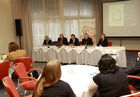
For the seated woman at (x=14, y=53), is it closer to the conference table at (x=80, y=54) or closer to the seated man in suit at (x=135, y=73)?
the conference table at (x=80, y=54)

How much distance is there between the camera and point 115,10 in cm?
782

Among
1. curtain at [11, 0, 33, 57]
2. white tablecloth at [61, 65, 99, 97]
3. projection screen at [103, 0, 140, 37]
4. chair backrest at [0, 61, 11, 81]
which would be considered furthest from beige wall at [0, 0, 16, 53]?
projection screen at [103, 0, 140, 37]

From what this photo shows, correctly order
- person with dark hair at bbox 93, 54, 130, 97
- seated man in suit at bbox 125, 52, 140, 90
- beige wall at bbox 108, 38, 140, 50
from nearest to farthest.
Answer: person with dark hair at bbox 93, 54, 130, 97 → seated man in suit at bbox 125, 52, 140, 90 → beige wall at bbox 108, 38, 140, 50

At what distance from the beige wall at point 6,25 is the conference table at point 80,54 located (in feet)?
4.44

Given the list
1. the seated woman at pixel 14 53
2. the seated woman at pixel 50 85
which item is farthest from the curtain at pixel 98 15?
the seated woman at pixel 50 85

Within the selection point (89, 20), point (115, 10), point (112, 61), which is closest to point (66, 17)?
point (89, 20)

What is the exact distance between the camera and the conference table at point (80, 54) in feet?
16.9

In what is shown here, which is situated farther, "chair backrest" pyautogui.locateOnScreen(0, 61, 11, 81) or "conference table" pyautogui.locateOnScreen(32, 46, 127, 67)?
"conference table" pyautogui.locateOnScreen(32, 46, 127, 67)

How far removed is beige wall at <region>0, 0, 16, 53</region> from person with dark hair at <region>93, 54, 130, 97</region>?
5391 mm

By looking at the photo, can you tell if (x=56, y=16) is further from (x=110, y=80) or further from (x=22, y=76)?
(x=110, y=80)

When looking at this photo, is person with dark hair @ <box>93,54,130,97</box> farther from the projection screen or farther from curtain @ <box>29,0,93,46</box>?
the projection screen

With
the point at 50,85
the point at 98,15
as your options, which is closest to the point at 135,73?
the point at 50,85

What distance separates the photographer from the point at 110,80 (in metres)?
1.82

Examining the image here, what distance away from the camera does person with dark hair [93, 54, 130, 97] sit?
1.82 meters
